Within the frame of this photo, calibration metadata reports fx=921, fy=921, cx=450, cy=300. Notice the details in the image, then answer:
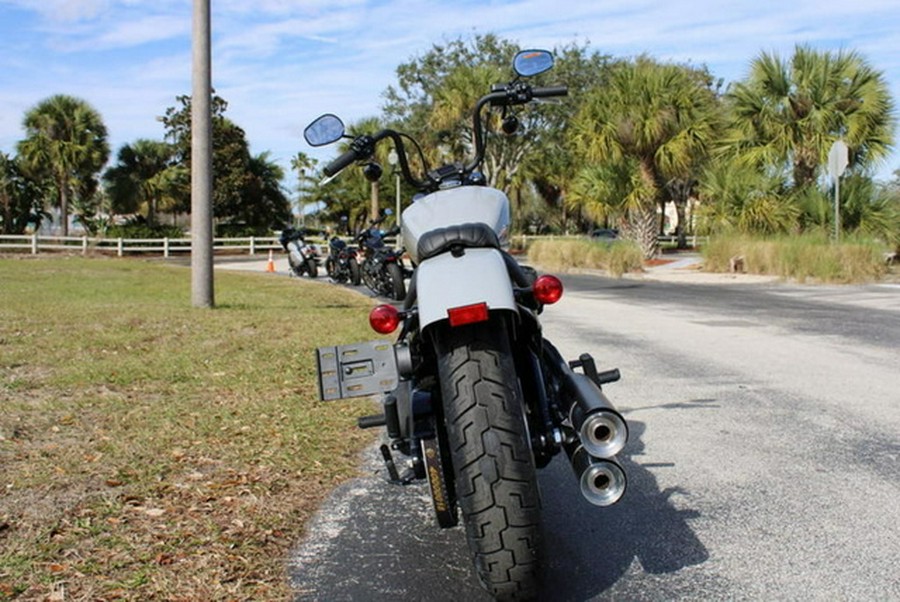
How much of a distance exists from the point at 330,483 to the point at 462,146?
34.5 m

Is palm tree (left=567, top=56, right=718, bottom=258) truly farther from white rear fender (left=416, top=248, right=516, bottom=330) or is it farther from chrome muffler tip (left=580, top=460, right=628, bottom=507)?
chrome muffler tip (left=580, top=460, right=628, bottom=507)

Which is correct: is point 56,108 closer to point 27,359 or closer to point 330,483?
point 27,359

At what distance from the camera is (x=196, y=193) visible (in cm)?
1182

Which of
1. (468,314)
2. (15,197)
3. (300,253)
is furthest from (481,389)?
(15,197)

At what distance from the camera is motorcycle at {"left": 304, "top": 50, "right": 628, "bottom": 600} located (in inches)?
108

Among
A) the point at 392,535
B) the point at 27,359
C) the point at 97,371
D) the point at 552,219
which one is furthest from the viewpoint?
the point at 552,219

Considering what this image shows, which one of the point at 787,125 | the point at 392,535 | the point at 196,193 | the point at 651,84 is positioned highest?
the point at 651,84

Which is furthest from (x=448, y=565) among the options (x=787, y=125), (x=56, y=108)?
(x=56, y=108)

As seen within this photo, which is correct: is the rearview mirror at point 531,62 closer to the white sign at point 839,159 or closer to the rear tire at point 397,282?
the rear tire at point 397,282

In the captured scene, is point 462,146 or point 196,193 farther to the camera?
point 462,146

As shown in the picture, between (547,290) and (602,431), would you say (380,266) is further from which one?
(602,431)

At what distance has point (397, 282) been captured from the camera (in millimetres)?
15148

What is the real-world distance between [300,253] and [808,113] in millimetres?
12904

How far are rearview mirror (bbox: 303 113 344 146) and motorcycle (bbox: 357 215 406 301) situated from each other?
9.64 m
